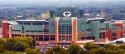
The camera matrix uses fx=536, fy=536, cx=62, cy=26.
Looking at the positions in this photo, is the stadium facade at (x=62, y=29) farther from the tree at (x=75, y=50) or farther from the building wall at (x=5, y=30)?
the tree at (x=75, y=50)

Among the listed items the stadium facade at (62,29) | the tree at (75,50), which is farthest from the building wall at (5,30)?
the tree at (75,50)

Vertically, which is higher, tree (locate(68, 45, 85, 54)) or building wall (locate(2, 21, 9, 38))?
tree (locate(68, 45, 85, 54))

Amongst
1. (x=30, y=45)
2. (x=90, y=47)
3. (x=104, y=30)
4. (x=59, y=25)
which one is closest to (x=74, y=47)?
(x=90, y=47)

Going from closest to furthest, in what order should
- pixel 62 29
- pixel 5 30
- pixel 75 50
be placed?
pixel 75 50, pixel 62 29, pixel 5 30

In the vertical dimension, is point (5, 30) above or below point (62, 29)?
below

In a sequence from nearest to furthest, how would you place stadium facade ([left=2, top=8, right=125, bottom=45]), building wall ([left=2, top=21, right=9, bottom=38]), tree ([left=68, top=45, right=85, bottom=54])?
tree ([left=68, top=45, right=85, bottom=54])
stadium facade ([left=2, top=8, right=125, bottom=45])
building wall ([left=2, top=21, right=9, bottom=38])

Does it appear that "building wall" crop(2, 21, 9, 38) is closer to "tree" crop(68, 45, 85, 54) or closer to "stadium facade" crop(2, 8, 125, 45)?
"stadium facade" crop(2, 8, 125, 45)

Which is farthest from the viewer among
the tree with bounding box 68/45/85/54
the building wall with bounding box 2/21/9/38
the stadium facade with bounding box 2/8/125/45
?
the building wall with bounding box 2/21/9/38

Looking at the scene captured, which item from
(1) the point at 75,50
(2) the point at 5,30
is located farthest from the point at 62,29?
(1) the point at 75,50

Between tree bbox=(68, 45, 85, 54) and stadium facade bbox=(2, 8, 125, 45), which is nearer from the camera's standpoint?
tree bbox=(68, 45, 85, 54)

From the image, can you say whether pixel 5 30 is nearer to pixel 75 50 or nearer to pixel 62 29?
pixel 62 29

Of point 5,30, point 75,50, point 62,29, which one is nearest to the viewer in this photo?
point 75,50

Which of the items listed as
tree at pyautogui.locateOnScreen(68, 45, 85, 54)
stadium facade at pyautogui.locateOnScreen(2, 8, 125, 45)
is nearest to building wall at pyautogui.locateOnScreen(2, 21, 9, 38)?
stadium facade at pyautogui.locateOnScreen(2, 8, 125, 45)
